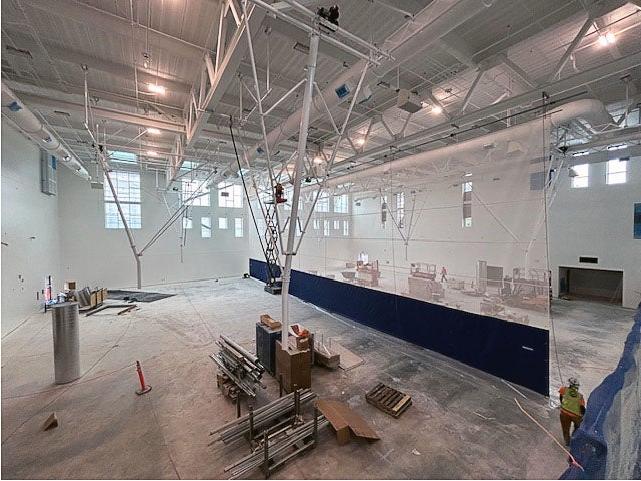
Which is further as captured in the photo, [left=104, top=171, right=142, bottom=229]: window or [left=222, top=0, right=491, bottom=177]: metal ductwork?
[left=104, top=171, right=142, bottom=229]: window

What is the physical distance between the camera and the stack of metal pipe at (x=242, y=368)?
A: 368 cm

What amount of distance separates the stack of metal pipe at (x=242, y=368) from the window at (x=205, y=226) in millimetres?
10668

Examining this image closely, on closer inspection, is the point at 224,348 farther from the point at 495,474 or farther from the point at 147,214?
the point at 147,214

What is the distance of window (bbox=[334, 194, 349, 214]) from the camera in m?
9.50

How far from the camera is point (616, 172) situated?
9055 millimetres

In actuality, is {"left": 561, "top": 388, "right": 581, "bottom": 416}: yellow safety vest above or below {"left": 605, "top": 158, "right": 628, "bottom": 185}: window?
below

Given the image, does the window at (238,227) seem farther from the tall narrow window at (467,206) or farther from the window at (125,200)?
the tall narrow window at (467,206)

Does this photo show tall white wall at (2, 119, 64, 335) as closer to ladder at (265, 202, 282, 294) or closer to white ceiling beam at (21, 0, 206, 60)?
white ceiling beam at (21, 0, 206, 60)

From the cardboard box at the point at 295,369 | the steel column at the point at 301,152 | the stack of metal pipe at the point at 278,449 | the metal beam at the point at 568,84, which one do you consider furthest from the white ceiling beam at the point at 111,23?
the stack of metal pipe at the point at 278,449

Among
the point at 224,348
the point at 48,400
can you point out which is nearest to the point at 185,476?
the point at 224,348

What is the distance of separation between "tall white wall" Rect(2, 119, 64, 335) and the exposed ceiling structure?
8.37 feet

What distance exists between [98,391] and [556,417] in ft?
21.6

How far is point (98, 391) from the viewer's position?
4.12 metres

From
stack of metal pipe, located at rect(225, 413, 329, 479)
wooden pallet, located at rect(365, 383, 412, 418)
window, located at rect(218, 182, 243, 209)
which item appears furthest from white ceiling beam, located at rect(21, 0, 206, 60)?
window, located at rect(218, 182, 243, 209)
